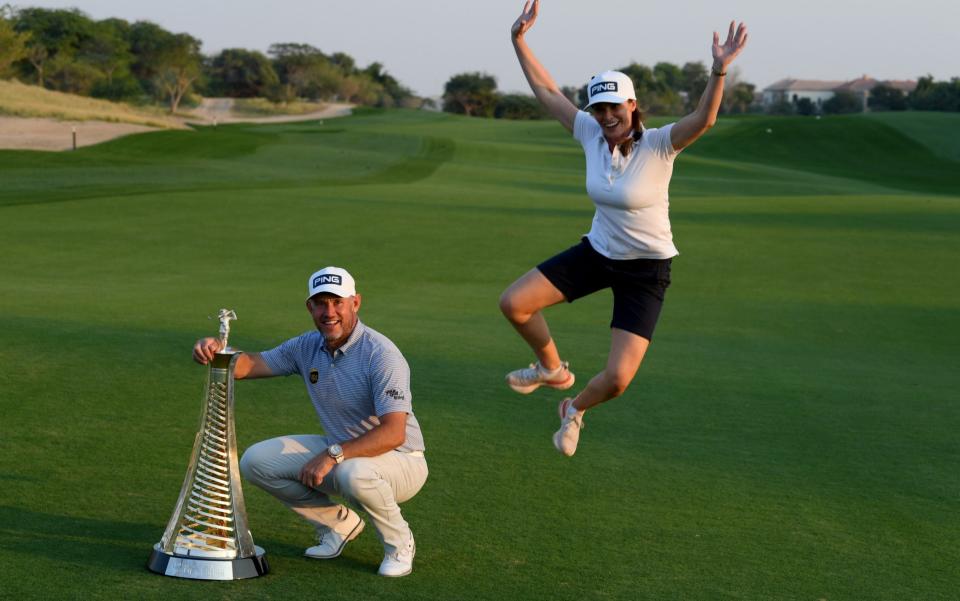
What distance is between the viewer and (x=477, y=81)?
427 ft

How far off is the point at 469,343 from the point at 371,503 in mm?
7305

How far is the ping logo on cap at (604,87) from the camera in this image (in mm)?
7320

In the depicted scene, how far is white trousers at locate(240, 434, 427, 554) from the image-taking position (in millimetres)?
6461

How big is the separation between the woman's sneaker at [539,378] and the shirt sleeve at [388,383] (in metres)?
2.04

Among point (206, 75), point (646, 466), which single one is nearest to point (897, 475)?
point (646, 466)

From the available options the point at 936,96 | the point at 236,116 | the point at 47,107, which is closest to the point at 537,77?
the point at 47,107

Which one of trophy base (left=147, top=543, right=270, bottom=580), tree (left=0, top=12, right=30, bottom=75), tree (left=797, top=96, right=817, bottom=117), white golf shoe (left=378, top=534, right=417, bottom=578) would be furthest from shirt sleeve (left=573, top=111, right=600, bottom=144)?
tree (left=797, top=96, right=817, bottom=117)

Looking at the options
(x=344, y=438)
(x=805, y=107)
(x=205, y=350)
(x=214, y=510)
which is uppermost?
(x=805, y=107)

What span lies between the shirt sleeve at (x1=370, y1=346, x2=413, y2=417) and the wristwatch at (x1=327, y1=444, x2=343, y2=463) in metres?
0.26

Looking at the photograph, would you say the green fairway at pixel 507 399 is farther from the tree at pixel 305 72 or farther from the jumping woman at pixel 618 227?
the tree at pixel 305 72

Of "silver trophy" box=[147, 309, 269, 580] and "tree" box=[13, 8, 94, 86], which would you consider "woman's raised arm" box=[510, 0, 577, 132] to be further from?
"tree" box=[13, 8, 94, 86]

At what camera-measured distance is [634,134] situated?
7621 millimetres

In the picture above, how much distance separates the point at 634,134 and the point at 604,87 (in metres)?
0.42

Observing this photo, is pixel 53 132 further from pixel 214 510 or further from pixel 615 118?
pixel 214 510
